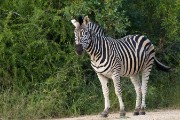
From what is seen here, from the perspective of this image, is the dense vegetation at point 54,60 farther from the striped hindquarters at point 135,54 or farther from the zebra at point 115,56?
the zebra at point 115,56

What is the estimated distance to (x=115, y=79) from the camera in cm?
1209

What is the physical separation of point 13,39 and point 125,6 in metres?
3.63

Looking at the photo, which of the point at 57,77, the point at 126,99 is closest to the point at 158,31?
the point at 126,99

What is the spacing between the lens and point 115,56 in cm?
1240

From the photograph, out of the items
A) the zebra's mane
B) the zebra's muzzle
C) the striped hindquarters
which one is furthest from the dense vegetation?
the zebra's muzzle

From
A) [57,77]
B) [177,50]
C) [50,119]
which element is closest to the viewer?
[50,119]

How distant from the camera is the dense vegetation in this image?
1344 centimetres

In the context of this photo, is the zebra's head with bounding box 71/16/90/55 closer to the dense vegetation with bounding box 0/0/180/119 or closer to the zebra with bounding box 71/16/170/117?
the zebra with bounding box 71/16/170/117

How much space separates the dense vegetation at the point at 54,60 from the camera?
13438 mm

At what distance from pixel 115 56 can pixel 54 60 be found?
8.19 feet

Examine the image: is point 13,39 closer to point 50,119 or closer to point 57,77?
point 57,77

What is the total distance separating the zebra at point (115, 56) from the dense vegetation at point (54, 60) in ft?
3.02

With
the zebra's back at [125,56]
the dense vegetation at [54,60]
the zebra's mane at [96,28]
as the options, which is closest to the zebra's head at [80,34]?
the zebra's mane at [96,28]

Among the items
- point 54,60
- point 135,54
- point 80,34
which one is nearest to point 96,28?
point 80,34
